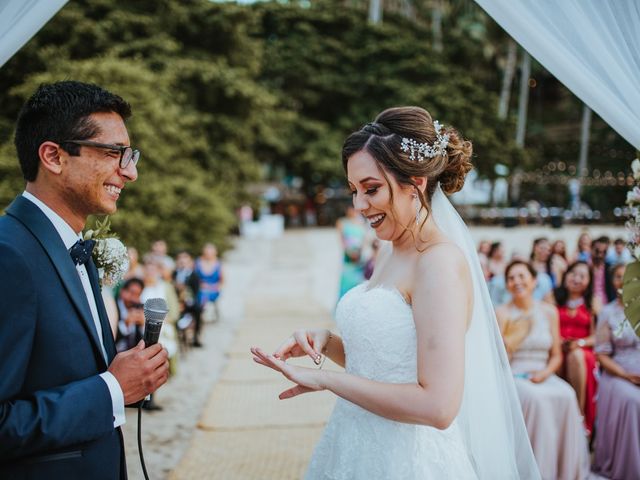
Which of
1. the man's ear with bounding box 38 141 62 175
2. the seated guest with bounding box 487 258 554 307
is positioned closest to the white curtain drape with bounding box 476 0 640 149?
the man's ear with bounding box 38 141 62 175

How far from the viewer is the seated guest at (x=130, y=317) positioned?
6.21 metres

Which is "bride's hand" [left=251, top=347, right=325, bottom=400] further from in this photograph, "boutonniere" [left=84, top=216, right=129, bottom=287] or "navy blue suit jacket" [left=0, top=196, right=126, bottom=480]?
"boutonniere" [left=84, top=216, right=129, bottom=287]

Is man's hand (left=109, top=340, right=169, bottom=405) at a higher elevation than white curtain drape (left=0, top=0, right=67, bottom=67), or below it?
below

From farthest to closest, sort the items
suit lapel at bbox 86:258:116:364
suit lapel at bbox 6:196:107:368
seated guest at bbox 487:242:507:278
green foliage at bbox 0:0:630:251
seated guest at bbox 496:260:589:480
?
1. green foliage at bbox 0:0:630:251
2. seated guest at bbox 487:242:507:278
3. seated guest at bbox 496:260:589:480
4. suit lapel at bbox 86:258:116:364
5. suit lapel at bbox 6:196:107:368

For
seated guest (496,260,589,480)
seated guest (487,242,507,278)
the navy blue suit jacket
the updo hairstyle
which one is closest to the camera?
the navy blue suit jacket

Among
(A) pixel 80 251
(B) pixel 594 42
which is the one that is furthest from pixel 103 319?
(B) pixel 594 42

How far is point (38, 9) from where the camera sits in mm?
2318

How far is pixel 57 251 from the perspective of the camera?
5.70 ft

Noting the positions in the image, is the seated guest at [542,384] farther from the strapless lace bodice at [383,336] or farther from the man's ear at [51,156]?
the man's ear at [51,156]

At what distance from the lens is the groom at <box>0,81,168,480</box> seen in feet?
5.11

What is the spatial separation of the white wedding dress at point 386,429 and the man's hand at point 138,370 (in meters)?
0.70

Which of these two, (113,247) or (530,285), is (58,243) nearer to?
(113,247)

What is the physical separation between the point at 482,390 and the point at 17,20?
2284 mm

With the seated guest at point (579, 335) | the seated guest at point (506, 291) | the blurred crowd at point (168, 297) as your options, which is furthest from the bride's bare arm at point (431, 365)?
the seated guest at point (506, 291)
